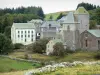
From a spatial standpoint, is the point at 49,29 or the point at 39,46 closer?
the point at 39,46

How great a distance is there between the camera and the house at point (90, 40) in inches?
3141

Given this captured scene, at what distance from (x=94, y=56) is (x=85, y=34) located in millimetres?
8547

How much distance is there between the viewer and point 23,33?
331 feet

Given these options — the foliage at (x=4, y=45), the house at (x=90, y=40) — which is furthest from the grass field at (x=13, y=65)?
the house at (x=90, y=40)

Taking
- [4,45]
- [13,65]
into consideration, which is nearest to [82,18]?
[4,45]

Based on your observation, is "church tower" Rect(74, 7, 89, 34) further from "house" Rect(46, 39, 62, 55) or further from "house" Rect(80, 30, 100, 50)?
"house" Rect(46, 39, 62, 55)

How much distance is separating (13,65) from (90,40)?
2390 centimetres

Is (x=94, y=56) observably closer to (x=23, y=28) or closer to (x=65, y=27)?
(x=65, y=27)

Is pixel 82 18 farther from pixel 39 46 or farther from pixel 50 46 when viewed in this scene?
pixel 39 46

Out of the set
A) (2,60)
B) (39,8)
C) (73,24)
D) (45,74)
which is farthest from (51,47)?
(39,8)

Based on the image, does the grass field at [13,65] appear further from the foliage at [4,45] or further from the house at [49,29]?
the house at [49,29]

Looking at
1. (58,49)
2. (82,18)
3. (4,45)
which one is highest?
(82,18)

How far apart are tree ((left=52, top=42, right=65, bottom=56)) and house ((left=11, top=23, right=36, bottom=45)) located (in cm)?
2486

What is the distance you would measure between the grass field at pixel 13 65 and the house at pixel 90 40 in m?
19.0
